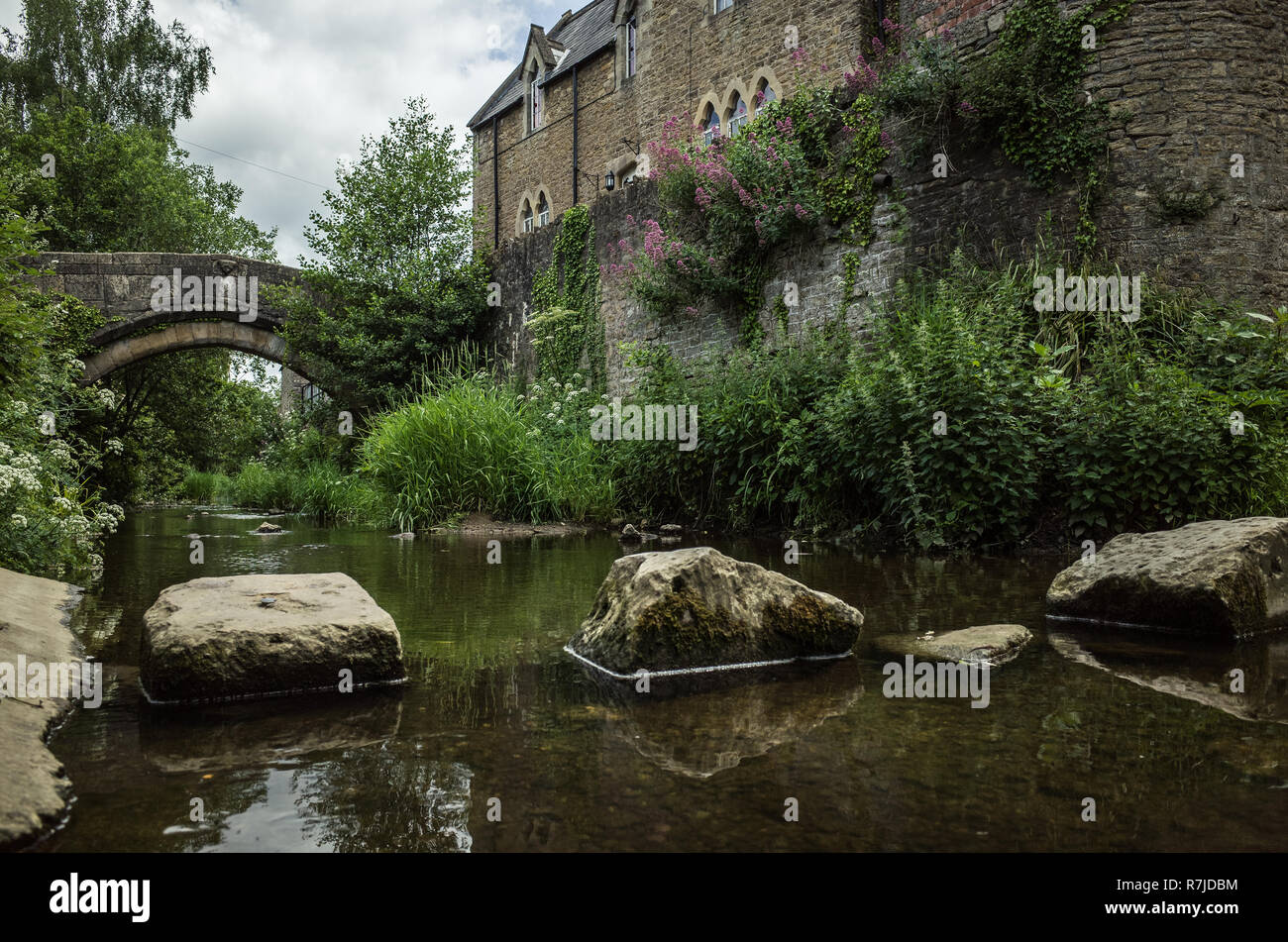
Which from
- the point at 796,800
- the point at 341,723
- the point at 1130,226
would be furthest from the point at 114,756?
the point at 1130,226

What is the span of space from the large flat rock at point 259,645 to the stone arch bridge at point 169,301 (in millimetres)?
14379

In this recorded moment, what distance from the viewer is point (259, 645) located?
242cm

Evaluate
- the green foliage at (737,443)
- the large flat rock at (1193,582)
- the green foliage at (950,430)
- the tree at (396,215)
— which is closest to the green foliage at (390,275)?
the tree at (396,215)

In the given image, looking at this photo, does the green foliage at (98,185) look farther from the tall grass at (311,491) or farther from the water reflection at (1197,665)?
the water reflection at (1197,665)

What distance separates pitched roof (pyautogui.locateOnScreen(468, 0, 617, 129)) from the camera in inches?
800

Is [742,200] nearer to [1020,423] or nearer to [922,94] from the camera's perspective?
[922,94]

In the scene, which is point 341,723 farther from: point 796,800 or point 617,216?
point 617,216

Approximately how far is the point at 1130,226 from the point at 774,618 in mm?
6322

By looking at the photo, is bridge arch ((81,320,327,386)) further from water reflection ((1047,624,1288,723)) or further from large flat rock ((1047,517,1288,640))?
water reflection ((1047,624,1288,723))

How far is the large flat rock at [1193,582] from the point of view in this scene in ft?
10.5

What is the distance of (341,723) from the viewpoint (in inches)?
84.9

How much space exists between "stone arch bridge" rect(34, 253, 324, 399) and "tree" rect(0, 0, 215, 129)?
1031 cm

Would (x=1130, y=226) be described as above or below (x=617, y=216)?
below

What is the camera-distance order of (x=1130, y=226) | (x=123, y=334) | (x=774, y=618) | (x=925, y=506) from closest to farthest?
(x=774, y=618), (x=925, y=506), (x=1130, y=226), (x=123, y=334)
